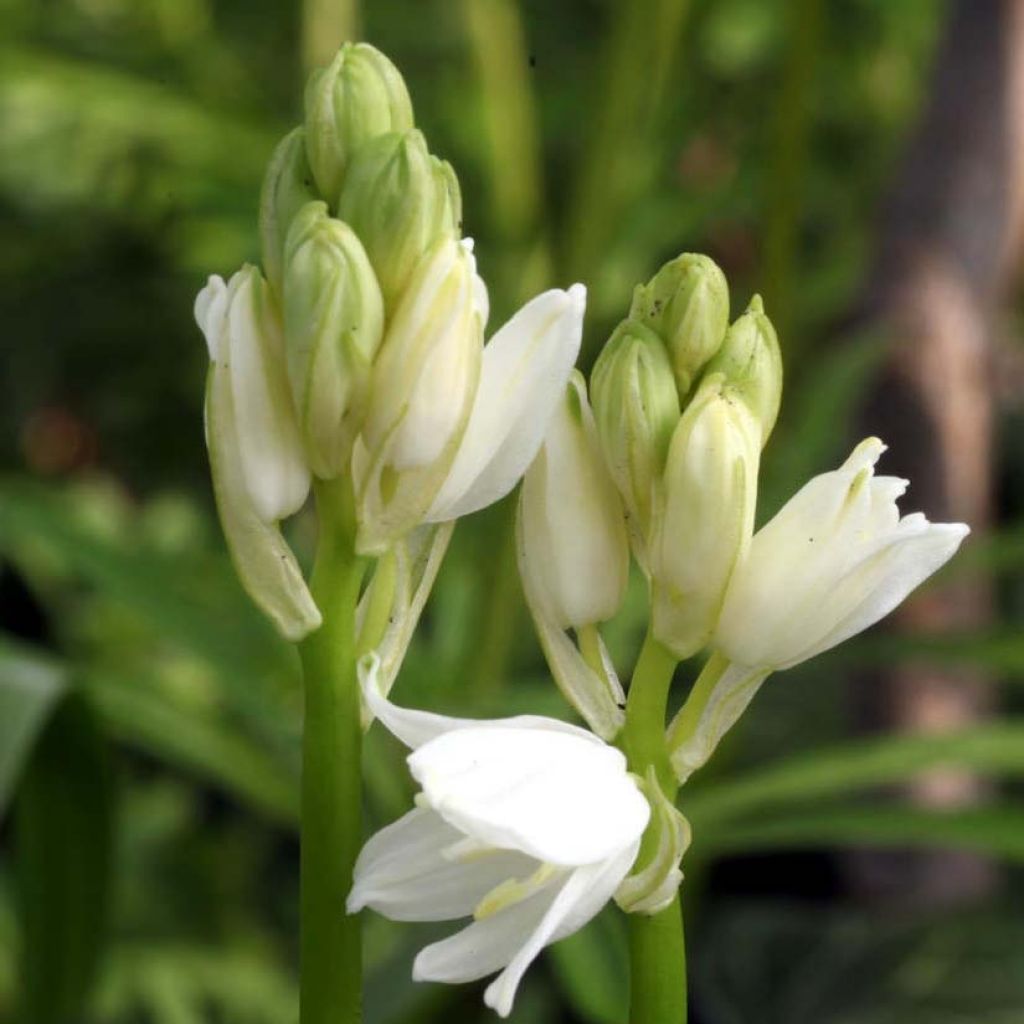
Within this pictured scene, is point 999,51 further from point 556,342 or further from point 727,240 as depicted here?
point 556,342

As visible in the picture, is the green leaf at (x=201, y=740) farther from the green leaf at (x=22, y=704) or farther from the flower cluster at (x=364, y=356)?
the flower cluster at (x=364, y=356)

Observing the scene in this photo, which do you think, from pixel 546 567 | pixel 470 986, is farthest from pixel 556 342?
pixel 470 986

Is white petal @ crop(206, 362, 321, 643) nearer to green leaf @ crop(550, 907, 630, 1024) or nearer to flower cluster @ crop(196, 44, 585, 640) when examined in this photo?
flower cluster @ crop(196, 44, 585, 640)

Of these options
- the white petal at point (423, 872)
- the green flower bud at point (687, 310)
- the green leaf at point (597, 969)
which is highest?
the green flower bud at point (687, 310)

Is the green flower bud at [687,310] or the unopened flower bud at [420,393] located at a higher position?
the green flower bud at [687,310]

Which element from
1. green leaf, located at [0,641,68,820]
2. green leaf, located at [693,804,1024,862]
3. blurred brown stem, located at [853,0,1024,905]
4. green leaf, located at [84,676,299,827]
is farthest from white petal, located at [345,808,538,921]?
blurred brown stem, located at [853,0,1024,905]

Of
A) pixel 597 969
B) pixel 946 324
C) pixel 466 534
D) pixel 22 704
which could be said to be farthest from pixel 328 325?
pixel 466 534

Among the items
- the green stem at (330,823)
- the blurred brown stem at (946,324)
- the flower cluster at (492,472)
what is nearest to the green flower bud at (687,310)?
the flower cluster at (492,472)
